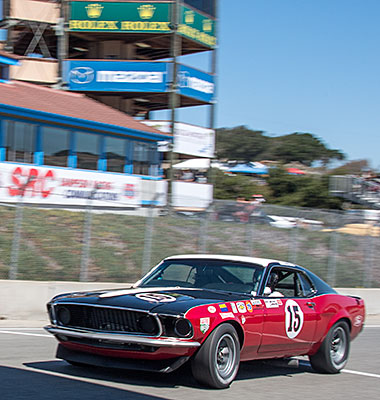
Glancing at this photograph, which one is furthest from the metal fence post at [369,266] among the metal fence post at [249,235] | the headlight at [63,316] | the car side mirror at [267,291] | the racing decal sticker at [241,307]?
the headlight at [63,316]

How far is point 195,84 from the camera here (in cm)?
3525

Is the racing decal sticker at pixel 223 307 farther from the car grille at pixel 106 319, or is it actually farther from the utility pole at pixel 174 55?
the utility pole at pixel 174 55

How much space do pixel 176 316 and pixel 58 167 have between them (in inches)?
760

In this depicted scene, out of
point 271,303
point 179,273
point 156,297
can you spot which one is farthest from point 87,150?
point 156,297

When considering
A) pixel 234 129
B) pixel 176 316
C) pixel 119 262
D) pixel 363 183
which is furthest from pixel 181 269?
pixel 234 129

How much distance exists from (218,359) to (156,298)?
87cm

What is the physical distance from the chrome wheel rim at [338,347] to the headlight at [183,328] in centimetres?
285

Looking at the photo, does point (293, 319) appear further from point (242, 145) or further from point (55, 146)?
point (242, 145)

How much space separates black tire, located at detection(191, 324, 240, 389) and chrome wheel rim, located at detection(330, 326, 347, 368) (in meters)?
2.11

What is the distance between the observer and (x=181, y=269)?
26.4 ft

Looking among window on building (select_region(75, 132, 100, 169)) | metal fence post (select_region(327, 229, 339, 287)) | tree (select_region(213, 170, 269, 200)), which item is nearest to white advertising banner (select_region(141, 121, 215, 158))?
window on building (select_region(75, 132, 100, 169))

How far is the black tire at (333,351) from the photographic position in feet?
27.4

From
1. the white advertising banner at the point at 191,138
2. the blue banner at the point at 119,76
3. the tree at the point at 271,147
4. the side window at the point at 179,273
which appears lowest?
the side window at the point at 179,273

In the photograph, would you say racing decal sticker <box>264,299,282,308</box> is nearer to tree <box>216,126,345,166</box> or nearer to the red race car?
the red race car
